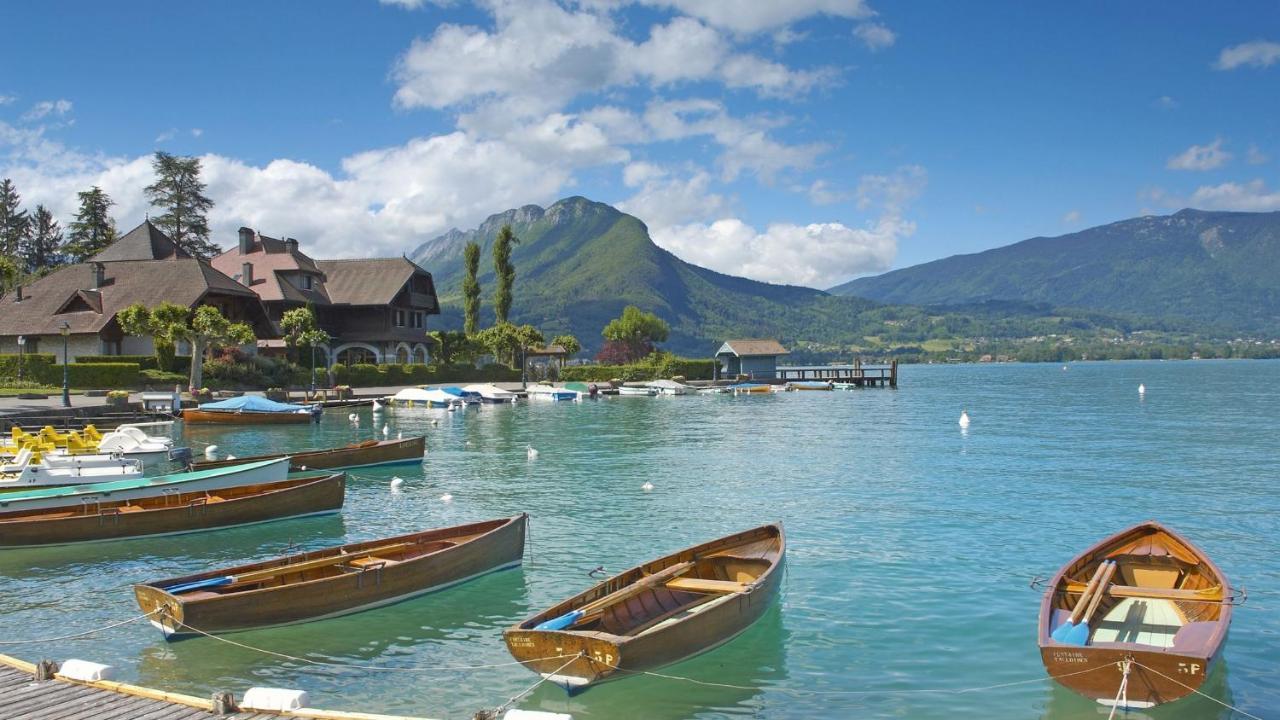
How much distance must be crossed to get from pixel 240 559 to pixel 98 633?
509cm

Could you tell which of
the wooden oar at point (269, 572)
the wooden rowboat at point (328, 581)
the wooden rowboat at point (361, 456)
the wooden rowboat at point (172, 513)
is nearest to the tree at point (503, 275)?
the wooden rowboat at point (361, 456)

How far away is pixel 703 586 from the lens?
13.9 m

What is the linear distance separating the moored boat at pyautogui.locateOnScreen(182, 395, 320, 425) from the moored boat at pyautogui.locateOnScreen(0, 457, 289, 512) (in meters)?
26.1

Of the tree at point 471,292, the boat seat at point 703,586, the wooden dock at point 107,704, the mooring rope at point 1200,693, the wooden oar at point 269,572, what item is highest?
the tree at point 471,292

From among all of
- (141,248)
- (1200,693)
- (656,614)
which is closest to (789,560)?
(656,614)

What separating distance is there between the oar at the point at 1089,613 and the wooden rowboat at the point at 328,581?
9838 millimetres

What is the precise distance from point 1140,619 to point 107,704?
12821 mm

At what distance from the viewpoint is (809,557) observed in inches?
778

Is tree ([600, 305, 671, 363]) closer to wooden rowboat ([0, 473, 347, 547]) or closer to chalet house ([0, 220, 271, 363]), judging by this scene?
chalet house ([0, 220, 271, 363])

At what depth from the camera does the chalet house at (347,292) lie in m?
80.1

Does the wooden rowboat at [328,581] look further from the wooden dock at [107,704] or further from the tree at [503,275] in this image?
the tree at [503,275]

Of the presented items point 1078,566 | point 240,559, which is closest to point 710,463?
point 240,559

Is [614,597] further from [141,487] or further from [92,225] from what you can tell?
[92,225]

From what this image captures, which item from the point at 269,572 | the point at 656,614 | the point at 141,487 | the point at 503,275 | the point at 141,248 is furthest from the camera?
the point at 503,275
